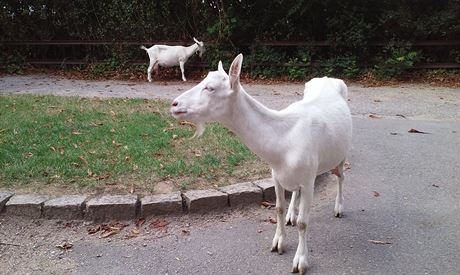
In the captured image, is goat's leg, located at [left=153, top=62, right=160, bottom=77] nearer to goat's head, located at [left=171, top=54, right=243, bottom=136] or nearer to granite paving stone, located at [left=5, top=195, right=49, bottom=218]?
granite paving stone, located at [left=5, top=195, right=49, bottom=218]

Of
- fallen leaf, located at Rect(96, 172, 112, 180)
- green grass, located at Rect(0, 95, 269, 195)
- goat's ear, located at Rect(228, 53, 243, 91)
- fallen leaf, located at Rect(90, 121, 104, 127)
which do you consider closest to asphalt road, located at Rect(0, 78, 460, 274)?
green grass, located at Rect(0, 95, 269, 195)

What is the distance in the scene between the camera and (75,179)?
448 cm

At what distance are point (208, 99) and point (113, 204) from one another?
1647 mm

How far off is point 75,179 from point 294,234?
92.5 inches

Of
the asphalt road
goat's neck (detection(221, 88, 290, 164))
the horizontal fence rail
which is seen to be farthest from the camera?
the horizontal fence rail

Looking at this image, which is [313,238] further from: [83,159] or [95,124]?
[95,124]

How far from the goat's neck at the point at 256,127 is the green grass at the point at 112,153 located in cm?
143

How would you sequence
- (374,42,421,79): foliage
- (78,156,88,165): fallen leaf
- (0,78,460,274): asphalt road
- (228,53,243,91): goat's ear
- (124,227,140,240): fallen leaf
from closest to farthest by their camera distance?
1. (228,53,243,91): goat's ear
2. (0,78,460,274): asphalt road
3. (124,227,140,240): fallen leaf
4. (78,156,88,165): fallen leaf
5. (374,42,421,79): foliage

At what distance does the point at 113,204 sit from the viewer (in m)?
4.02

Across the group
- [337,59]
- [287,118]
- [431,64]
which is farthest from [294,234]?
[431,64]

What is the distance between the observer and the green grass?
4500 millimetres

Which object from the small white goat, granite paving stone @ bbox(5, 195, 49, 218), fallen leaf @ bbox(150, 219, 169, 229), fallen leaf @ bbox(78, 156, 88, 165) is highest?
the small white goat

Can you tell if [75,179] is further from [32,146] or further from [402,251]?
[402,251]

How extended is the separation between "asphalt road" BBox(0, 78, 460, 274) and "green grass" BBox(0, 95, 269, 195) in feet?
1.84
